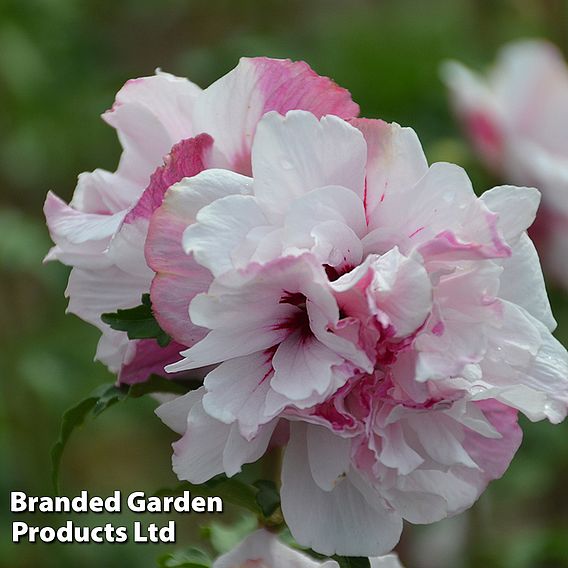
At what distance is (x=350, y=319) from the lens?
56 cm

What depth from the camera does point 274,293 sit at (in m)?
0.57

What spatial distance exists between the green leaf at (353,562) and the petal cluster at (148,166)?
0.15m

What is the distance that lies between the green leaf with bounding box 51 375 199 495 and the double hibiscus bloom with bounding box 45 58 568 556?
0.20ft

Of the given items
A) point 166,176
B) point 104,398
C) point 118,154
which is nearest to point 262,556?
point 104,398

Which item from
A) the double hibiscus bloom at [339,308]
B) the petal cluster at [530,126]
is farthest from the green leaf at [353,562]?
the petal cluster at [530,126]

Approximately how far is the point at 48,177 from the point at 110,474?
691 millimetres

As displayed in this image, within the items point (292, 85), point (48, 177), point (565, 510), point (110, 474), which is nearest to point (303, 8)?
point (48, 177)

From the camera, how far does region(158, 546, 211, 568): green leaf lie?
71 cm

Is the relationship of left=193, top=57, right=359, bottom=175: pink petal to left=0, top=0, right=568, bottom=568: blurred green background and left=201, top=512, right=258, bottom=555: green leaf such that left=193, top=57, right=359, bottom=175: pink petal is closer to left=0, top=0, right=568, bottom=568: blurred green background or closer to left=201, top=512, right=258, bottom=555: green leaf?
left=201, top=512, right=258, bottom=555: green leaf

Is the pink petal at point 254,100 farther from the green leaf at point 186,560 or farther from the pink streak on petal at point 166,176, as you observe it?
the green leaf at point 186,560

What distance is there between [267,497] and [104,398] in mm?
117

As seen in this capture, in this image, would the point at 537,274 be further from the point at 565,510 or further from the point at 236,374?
the point at 565,510

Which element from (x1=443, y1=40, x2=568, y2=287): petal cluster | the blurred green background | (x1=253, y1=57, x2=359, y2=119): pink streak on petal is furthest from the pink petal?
(x1=443, y1=40, x2=568, y2=287): petal cluster

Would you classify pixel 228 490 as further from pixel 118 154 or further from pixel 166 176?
pixel 118 154
